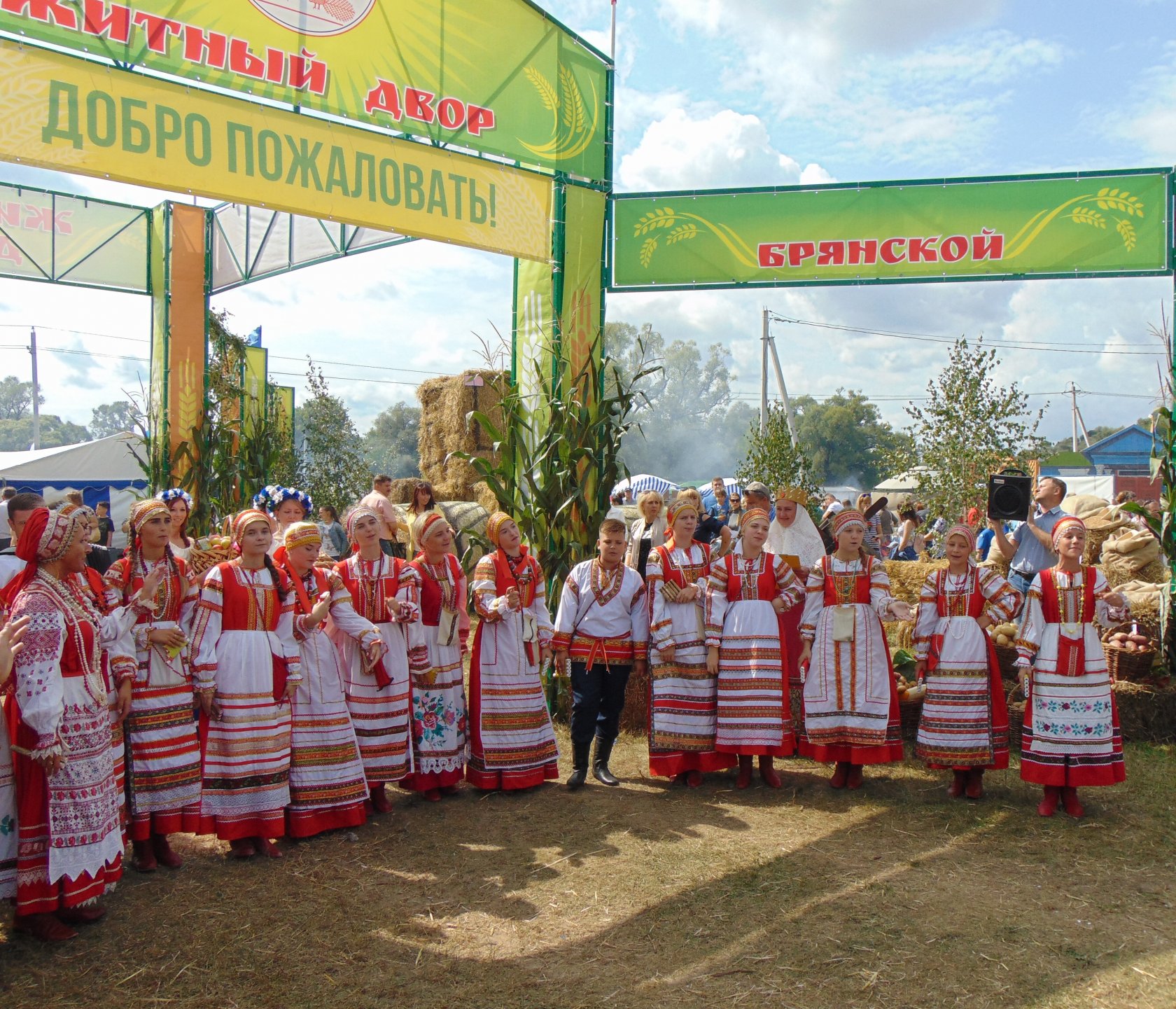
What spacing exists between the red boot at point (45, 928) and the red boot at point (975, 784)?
4.62m

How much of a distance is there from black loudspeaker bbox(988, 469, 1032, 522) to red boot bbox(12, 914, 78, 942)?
211 inches

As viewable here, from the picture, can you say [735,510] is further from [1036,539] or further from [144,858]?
[144,858]

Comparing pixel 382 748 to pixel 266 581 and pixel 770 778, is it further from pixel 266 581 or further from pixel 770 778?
pixel 770 778

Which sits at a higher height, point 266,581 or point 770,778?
point 266,581

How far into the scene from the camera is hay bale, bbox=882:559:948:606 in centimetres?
1041

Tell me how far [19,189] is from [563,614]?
355 inches

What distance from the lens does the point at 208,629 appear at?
4582 mm

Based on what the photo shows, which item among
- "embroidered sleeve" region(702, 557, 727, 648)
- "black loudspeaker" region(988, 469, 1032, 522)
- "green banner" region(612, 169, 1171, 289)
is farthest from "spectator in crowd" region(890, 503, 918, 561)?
"embroidered sleeve" region(702, 557, 727, 648)

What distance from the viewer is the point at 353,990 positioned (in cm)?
349

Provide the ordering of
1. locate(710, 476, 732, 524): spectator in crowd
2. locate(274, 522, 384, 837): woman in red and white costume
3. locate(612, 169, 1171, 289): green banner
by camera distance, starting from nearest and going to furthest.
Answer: locate(274, 522, 384, 837): woman in red and white costume → locate(612, 169, 1171, 289): green banner → locate(710, 476, 732, 524): spectator in crowd

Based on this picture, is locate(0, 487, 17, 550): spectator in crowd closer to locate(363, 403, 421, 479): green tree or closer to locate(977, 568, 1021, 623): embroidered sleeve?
locate(977, 568, 1021, 623): embroidered sleeve

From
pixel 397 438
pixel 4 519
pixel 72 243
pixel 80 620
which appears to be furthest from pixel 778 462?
pixel 397 438

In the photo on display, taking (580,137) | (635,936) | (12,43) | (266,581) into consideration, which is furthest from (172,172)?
(635,936)

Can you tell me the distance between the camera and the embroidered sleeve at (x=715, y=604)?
5.76m
